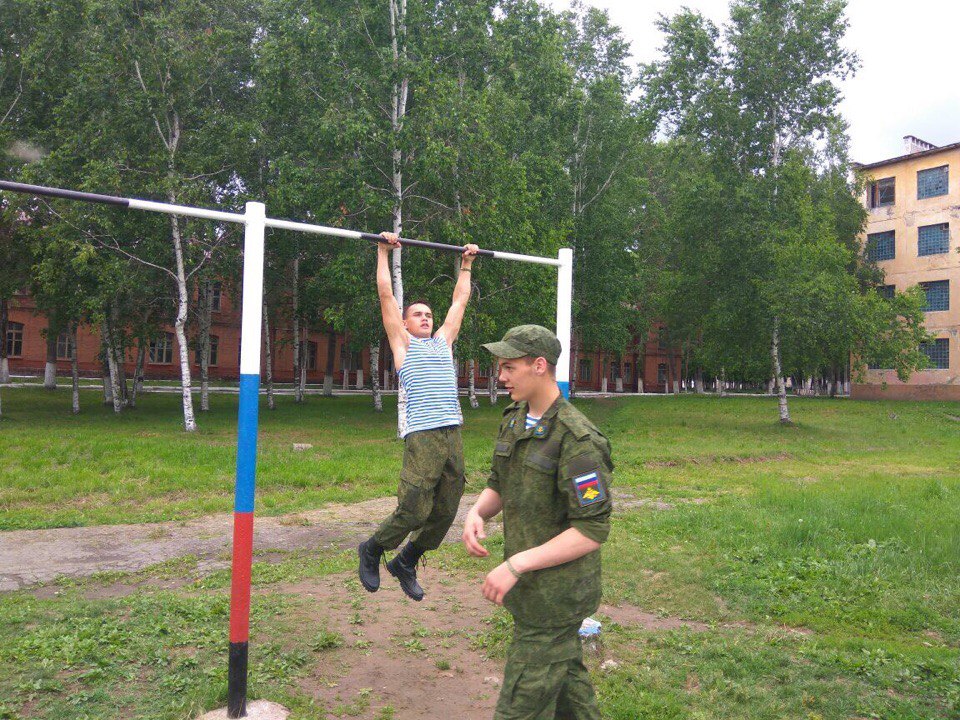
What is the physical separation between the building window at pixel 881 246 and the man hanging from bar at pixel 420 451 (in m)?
49.1

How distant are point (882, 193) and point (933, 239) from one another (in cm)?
465

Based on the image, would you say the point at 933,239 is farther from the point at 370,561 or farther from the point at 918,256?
the point at 370,561

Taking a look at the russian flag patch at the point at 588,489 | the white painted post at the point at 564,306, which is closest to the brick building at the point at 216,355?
the white painted post at the point at 564,306

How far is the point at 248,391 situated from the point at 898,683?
4393 millimetres

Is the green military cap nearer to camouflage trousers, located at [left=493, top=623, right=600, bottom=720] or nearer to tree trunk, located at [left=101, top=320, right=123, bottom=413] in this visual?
camouflage trousers, located at [left=493, top=623, right=600, bottom=720]

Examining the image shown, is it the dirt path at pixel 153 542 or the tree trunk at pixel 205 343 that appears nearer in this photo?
the dirt path at pixel 153 542

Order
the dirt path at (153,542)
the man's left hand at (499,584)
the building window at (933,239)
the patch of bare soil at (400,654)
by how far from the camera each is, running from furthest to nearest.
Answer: the building window at (933,239)
the dirt path at (153,542)
the patch of bare soil at (400,654)
the man's left hand at (499,584)

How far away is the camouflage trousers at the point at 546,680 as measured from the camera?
9.59 ft

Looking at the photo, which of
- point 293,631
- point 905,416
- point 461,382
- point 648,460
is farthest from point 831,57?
point 461,382

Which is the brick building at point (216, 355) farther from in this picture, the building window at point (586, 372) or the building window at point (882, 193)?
the building window at point (882, 193)

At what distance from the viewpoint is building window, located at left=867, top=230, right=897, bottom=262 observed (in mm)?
46562

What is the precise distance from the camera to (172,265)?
76.1ft

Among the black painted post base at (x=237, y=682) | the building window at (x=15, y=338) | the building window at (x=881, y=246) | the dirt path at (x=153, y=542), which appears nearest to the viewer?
the black painted post base at (x=237, y=682)

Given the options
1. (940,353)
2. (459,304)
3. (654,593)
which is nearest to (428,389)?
(459,304)
